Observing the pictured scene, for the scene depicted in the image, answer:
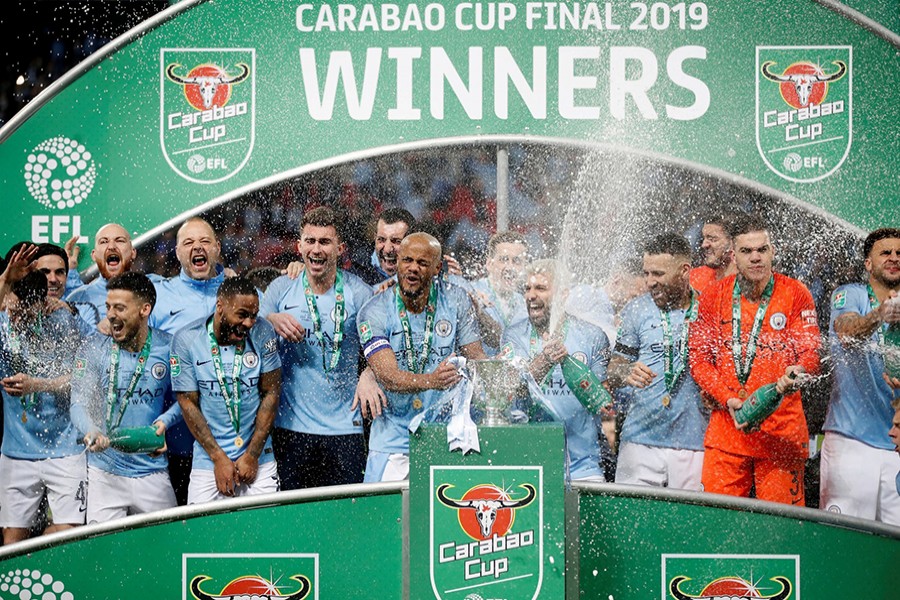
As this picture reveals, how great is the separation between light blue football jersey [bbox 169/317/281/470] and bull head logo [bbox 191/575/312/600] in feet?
1.19

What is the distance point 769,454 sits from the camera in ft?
9.78

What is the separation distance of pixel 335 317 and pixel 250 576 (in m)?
0.85

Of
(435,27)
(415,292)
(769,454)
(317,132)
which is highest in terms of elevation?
(435,27)

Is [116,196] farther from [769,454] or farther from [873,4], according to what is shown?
[873,4]

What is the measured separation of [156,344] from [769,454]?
6.33 ft

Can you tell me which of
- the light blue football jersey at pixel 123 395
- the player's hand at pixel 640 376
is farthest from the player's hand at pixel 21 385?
the player's hand at pixel 640 376

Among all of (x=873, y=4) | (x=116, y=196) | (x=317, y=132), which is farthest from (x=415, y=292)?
(x=873, y=4)

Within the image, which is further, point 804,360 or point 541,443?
point 804,360

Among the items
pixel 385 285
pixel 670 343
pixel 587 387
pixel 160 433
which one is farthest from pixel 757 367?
pixel 160 433

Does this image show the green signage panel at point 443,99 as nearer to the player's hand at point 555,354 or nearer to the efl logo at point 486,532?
the player's hand at point 555,354

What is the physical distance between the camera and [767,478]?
2984 mm

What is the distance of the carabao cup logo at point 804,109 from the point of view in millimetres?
3010

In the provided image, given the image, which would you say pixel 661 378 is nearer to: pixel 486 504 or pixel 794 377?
pixel 794 377

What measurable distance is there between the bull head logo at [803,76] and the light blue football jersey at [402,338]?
1.17m
